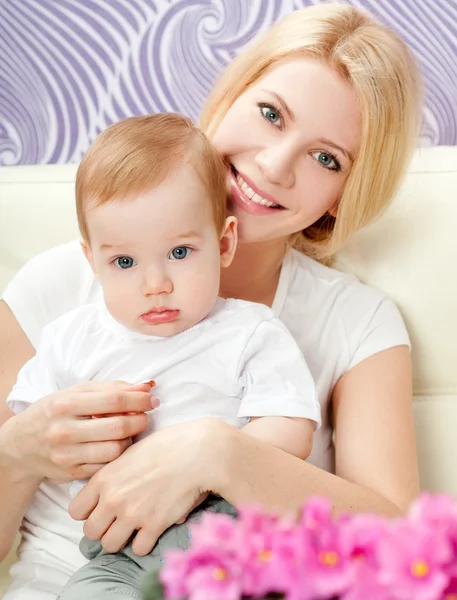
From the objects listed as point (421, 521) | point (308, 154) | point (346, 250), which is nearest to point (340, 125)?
point (308, 154)

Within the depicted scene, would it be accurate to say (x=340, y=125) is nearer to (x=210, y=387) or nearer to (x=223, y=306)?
(x=223, y=306)

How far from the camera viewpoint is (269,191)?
55.1 inches

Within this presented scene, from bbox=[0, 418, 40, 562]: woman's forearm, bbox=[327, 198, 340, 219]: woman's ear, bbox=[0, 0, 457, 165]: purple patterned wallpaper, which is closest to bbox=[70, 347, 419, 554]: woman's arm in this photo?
bbox=[0, 418, 40, 562]: woman's forearm

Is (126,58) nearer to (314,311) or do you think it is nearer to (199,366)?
(314,311)

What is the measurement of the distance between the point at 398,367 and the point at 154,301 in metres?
0.50

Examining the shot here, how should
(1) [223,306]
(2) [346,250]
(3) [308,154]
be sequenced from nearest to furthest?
(1) [223,306], (3) [308,154], (2) [346,250]

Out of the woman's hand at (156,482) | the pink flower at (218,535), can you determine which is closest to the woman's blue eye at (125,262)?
the woman's hand at (156,482)

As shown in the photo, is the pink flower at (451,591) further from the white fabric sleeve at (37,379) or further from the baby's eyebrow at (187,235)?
the white fabric sleeve at (37,379)

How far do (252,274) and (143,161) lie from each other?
1.49 feet

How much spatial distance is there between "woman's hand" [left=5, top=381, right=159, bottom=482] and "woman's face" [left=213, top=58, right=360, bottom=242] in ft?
1.34

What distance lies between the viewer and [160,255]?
1.19m

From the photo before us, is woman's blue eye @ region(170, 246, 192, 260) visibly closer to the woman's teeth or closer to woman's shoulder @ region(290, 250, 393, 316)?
the woman's teeth

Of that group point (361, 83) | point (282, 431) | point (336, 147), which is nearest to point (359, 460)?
point (282, 431)

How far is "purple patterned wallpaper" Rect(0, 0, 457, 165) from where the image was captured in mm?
1955
